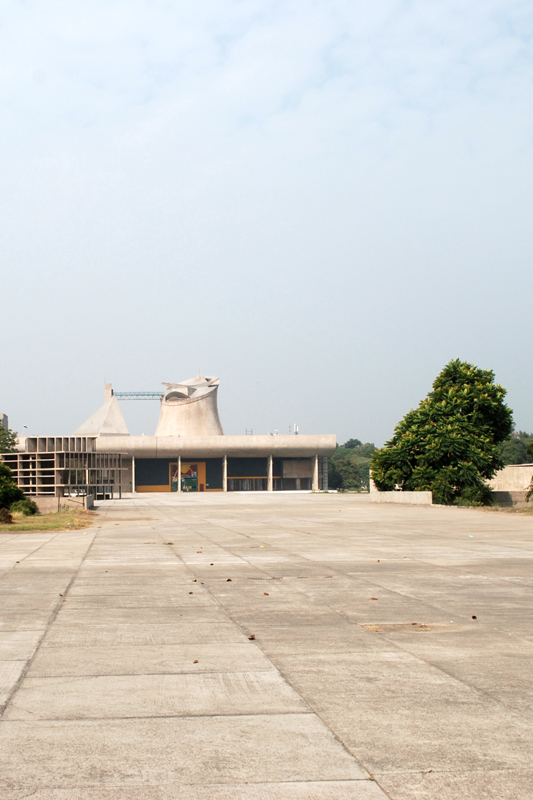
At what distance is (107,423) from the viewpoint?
119438mm

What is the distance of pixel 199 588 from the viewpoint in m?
11.4

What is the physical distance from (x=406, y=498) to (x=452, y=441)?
188 inches

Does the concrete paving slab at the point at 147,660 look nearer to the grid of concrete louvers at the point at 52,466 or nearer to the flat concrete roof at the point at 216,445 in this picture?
the grid of concrete louvers at the point at 52,466

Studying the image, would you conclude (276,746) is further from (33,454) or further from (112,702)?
(33,454)

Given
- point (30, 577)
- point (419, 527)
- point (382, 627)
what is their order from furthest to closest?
point (419, 527), point (30, 577), point (382, 627)

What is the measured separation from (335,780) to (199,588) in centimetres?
742

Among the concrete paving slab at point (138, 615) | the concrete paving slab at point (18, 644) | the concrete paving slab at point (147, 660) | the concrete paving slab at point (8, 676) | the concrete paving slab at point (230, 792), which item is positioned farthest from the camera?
the concrete paving slab at point (138, 615)

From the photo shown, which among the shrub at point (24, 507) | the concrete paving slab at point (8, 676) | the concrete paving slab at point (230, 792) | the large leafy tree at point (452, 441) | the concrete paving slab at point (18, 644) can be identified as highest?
the large leafy tree at point (452, 441)

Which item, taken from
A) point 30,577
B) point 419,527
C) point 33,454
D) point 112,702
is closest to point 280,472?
point 33,454

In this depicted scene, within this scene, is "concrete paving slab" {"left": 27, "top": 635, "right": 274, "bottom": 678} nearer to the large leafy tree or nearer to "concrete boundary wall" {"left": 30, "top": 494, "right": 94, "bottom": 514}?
"concrete boundary wall" {"left": 30, "top": 494, "right": 94, "bottom": 514}

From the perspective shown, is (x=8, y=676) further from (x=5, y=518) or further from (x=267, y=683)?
(x=5, y=518)

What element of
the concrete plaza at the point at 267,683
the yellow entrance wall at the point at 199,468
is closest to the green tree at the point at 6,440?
the yellow entrance wall at the point at 199,468

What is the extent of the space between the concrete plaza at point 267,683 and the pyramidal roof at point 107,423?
10505cm

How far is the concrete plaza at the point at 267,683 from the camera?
4258 mm
